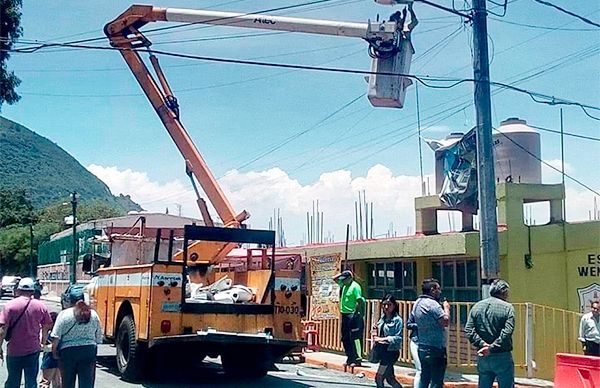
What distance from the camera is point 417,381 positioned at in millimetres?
9547

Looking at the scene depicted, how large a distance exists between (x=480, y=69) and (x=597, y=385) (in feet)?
17.9

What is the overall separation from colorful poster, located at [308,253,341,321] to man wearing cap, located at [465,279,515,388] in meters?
7.63

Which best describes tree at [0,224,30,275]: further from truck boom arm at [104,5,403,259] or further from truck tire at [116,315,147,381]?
truck tire at [116,315,147,381]

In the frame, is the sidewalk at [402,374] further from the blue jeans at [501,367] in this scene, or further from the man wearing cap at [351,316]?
the blue jeans at [501,367]

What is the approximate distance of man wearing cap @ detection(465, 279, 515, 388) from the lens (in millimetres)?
8414

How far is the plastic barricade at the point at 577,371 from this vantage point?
30.0 ft

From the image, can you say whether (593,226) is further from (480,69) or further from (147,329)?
(147,329)

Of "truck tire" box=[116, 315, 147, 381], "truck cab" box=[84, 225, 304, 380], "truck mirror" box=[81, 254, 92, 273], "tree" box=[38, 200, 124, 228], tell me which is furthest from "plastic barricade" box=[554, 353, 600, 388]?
"tree" box=[38, 200, 124, 228]

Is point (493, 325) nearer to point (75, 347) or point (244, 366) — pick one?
point (75, 347)

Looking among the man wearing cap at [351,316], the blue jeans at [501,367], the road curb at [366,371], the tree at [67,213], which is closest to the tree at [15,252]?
the tree at [67,213]

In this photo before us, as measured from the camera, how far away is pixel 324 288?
16.8m

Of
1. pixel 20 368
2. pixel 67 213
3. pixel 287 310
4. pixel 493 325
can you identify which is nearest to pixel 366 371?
pixel 287 310

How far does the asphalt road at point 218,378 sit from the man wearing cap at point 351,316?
0.44m

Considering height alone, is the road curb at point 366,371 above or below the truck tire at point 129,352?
below
